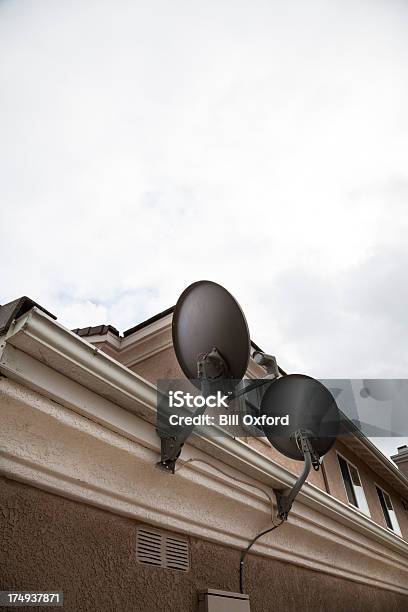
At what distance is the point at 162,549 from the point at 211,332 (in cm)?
145

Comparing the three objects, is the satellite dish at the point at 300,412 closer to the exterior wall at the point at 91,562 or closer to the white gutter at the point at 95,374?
the white gutter at the point at 95,374

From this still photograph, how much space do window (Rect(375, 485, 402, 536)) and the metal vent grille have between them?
9.48 meters

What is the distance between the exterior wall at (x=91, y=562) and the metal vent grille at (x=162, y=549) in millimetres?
43

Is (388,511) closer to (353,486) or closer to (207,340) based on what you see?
(353,486)

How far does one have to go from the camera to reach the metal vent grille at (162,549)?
2.48m

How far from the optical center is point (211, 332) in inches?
103

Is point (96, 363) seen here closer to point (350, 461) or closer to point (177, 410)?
point (177, 410)

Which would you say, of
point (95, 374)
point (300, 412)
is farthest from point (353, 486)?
point (95, 374)

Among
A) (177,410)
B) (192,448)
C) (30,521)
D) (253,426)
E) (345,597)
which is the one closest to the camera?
(30,521)

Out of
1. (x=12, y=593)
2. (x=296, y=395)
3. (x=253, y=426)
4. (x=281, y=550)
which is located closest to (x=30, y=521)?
(x=12, y=593)

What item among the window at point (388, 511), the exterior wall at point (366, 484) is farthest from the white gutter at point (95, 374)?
the window at point (388, 511)

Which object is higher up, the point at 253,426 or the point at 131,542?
the point at 253,426

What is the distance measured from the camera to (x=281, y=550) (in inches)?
142

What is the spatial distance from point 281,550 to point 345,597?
1670 millimetres
